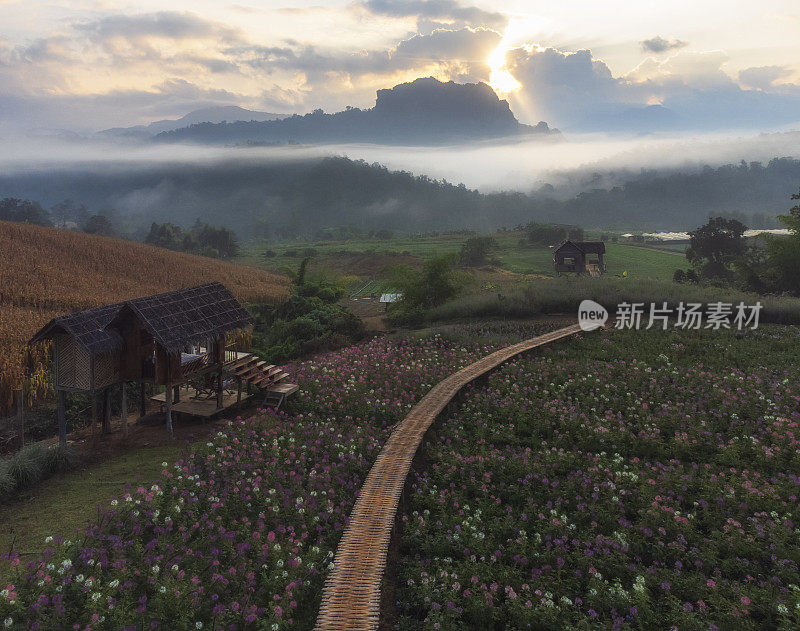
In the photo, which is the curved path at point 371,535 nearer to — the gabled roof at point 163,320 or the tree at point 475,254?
the gabled roof at point 163,320

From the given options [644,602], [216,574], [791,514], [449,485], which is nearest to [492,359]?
[449,485]

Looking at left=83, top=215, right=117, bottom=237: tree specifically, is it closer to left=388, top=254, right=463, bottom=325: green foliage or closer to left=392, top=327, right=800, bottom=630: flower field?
left=388, top=254, right=463, bottom=325: green foliage

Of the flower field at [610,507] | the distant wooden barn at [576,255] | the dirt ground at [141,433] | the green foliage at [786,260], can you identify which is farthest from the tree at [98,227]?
the flower field at [610,507]

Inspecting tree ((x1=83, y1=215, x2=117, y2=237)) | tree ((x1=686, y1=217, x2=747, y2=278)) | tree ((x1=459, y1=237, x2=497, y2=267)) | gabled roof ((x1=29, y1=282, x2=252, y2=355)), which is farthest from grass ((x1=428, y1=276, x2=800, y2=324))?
tree ((x1=83, y1=215, x2=117, y2=237))

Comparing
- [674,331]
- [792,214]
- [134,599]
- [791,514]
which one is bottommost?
[134,599]

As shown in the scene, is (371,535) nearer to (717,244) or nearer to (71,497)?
(71,497)

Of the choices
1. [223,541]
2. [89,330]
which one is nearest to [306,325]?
[89,330]

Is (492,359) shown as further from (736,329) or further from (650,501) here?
(736,329)
